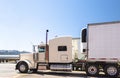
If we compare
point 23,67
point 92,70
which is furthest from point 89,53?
point 23,67

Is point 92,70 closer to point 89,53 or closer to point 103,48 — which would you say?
point 89,53

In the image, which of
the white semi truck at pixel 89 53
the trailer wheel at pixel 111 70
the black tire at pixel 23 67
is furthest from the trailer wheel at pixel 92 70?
the black tire at pixel 23 67

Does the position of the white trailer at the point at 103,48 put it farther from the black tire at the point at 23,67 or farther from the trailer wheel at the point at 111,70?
the black tire at the point at 23,67

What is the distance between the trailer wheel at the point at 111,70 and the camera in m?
20.2

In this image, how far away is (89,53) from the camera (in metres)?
21.3

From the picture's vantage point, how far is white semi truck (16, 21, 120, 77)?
2045 cm

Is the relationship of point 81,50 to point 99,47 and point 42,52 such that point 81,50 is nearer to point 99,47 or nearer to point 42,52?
point 99,47

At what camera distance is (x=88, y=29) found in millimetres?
21469

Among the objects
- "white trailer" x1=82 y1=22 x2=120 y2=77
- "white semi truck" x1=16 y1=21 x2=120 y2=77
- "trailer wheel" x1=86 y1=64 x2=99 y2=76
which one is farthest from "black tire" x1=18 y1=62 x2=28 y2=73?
"trailer wheel" x1=86 y1=64 x2=99 y2=76

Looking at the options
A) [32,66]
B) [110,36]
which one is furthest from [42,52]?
[110,36]

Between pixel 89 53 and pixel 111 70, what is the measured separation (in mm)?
2241

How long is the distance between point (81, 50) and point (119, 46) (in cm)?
345

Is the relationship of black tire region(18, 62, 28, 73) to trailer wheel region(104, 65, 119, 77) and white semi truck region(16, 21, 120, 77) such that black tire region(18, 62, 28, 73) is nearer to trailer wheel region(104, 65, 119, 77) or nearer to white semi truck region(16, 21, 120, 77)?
white semi truck region(16, 21, 120, 77)

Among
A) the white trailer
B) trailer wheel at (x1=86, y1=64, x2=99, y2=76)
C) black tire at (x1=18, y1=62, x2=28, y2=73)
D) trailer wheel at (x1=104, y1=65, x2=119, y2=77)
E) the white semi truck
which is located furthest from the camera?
black tire at (x1=18, y1=62, x2=28, y2=73)
